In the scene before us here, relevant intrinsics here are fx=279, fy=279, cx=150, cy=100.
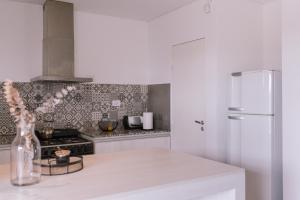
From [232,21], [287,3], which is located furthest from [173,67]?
[287,3]

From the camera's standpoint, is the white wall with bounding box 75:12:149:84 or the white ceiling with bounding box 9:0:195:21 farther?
the white wall with bounding box 75:12:149:84

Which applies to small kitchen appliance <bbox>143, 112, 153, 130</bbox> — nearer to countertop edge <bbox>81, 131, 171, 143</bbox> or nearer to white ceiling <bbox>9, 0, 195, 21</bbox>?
countertop edge <bbox>81, 131, 171, 143</bbox>

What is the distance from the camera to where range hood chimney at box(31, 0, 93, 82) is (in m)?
3.32

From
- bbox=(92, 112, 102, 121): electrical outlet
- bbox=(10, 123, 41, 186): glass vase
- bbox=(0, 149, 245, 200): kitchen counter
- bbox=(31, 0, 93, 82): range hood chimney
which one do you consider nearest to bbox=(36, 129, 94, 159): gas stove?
bbox=(92, 112, 102, 121): electrical outlet

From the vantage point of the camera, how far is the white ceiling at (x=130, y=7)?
3.53 meters

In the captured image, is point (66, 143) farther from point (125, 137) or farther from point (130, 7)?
point (130, 7)

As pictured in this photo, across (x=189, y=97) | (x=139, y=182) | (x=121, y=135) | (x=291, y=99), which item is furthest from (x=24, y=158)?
(x=189, y=97)

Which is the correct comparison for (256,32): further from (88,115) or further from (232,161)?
(88,115)

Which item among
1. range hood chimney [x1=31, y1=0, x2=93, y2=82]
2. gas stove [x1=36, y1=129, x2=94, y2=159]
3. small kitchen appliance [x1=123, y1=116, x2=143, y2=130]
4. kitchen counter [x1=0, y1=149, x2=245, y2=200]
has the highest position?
range hood chimney [x1=31, y1=0, x2=93, y2=82]

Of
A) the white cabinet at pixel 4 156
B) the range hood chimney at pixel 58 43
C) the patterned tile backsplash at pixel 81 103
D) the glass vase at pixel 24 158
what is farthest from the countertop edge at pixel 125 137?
the glass vase at pixel 24 158

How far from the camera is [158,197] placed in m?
1.36

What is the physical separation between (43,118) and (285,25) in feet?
9.92

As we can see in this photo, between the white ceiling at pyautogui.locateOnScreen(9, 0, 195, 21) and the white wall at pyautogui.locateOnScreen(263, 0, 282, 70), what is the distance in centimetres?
103

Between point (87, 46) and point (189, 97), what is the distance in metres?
1.62
